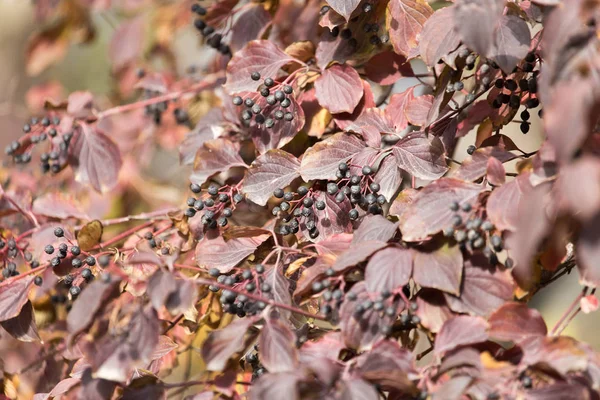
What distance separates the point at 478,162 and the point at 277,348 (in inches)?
16.5

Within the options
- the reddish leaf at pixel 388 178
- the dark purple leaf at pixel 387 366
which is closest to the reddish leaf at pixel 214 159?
the reddish leaf at pixel 388 178

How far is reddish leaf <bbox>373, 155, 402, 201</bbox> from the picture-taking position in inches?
40.8

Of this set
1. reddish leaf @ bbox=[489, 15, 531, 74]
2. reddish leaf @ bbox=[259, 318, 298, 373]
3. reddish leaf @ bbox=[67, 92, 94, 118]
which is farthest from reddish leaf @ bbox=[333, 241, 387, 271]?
reddish leaf @ bbox=[67, 92, 94, 118]

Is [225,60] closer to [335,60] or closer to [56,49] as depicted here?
[335,60]

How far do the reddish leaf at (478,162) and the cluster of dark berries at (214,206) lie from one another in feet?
1.35

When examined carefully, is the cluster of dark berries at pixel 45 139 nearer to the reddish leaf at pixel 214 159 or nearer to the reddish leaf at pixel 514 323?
the reddish leaf at pixel 214 159

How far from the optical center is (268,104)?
1165 millimetres

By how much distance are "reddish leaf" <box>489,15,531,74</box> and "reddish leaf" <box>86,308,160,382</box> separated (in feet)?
2.07

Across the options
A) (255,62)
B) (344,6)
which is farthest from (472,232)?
(255,62)

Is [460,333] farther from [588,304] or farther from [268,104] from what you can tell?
[268,104]

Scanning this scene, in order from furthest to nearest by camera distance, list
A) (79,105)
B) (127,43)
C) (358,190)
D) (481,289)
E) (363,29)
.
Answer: (127,43) < (79,105) < (363,29) < (358,190) < (481,289)

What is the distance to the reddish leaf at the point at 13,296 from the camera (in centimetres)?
106

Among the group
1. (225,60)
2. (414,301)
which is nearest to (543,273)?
(414,301)

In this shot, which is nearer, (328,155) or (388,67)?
(328,155)
